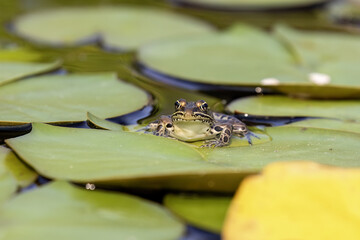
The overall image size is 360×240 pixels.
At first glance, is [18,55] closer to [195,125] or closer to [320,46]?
[195,125]

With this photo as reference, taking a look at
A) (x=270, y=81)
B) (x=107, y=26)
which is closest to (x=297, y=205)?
(x=270, y=81)

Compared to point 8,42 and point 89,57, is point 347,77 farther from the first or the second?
point 8,42

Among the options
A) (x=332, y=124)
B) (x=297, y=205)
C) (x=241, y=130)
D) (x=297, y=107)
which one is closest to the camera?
(x=297, y=205)

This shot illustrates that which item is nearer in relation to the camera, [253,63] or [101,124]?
[101,124]

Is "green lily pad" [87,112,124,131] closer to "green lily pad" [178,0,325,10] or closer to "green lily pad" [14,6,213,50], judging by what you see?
"green lily pad" [14,6,213,50]

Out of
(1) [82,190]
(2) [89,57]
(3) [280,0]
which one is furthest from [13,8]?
(1) [82,190]

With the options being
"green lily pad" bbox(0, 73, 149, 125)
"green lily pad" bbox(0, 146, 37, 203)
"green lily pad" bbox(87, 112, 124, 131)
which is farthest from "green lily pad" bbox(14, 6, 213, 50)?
"green lily pad" bbox(0, 146, 37, 203)
